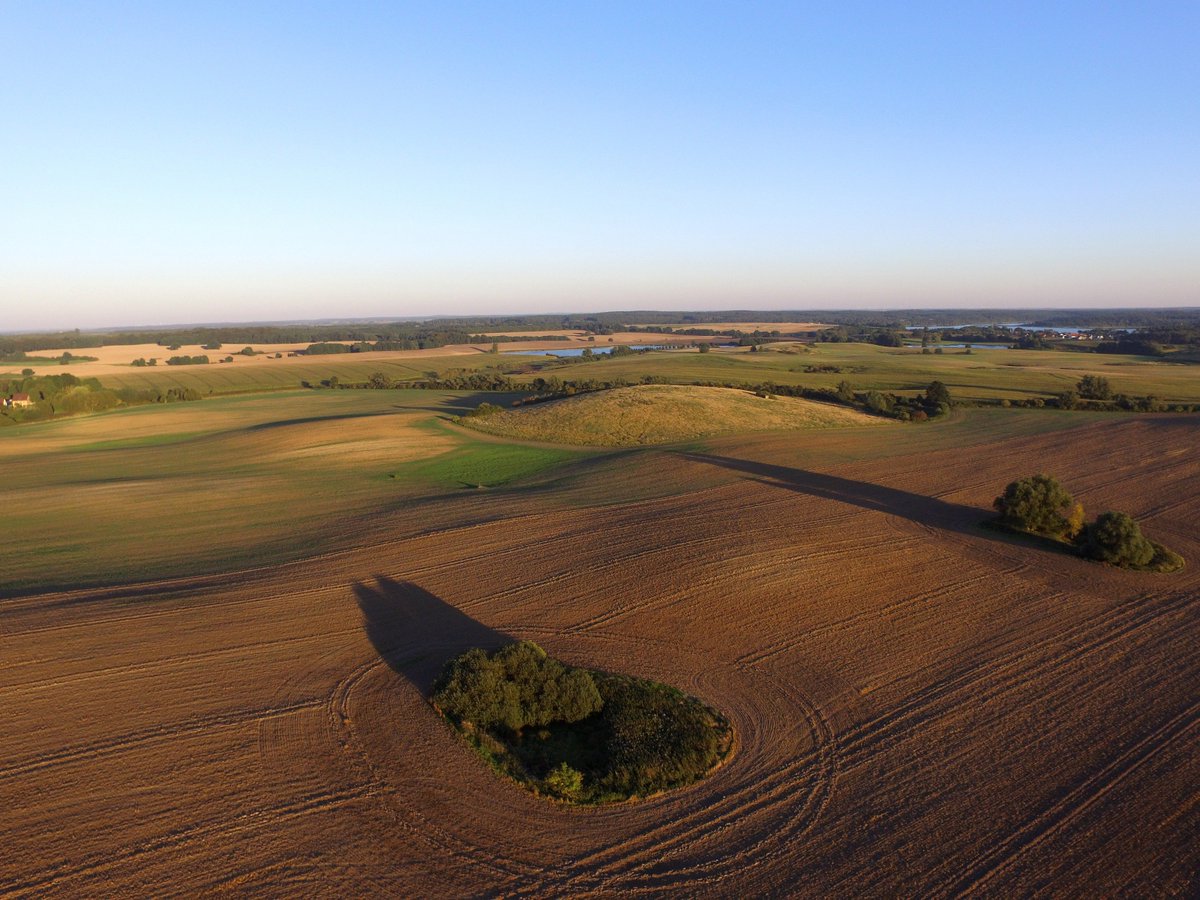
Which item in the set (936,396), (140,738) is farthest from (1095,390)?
(140,738)

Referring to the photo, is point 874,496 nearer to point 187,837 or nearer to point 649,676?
point 649,676

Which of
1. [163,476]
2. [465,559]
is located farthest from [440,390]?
[465,559]

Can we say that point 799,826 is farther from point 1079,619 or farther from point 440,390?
point 440,390

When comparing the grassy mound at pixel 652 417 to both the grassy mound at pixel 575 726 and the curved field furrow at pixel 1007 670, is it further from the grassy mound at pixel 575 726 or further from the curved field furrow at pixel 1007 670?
the grassy mound at pixel 575 726

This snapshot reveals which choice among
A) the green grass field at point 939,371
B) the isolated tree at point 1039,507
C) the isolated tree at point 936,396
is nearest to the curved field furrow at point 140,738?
the isolated tree at point 1039,507

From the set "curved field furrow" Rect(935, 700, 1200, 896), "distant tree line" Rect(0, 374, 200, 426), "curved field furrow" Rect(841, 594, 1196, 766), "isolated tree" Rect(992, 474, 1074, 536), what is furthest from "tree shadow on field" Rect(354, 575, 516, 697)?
"distant tree line" Rect(0, 374, 200, 426)
